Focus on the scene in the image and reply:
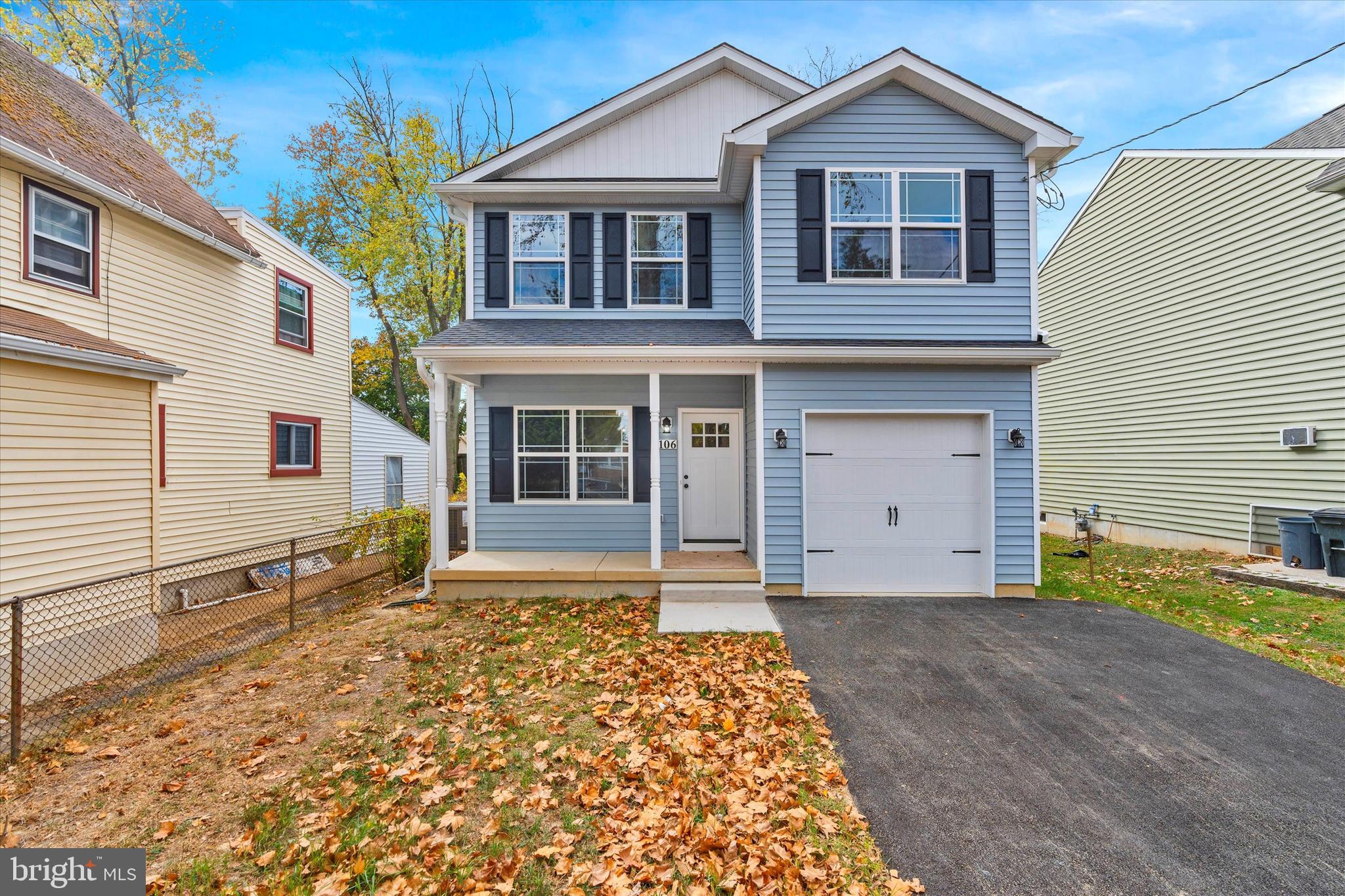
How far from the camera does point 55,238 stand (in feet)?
21.7

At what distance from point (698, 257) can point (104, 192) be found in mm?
7582

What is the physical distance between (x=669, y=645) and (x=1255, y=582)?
803 centimetres

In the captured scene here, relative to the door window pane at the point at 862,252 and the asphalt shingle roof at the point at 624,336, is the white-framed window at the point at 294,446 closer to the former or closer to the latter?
the asphalt shingle roof at the point at 624,336

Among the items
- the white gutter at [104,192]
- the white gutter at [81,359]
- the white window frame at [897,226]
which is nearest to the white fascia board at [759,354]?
the white window frame at [897,226]

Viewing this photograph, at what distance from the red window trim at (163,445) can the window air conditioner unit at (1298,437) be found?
16.8 m

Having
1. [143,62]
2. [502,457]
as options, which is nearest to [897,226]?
[502,457]

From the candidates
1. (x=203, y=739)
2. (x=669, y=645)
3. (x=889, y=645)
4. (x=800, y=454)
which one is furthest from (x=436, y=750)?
(x=800, y=454)

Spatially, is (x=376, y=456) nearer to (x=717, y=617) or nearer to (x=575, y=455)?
(x=575, y=455)

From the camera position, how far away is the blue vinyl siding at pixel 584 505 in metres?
8.38

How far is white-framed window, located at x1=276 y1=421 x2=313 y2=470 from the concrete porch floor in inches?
213

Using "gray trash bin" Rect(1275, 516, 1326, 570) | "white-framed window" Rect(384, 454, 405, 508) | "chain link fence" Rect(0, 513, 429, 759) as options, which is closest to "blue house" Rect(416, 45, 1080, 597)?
"chain link fence" Rect(0, 513, 429, 759)

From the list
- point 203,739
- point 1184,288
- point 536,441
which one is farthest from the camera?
point 1184,288

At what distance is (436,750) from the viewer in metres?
3.65

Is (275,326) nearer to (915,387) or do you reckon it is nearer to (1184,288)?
(915,387)
